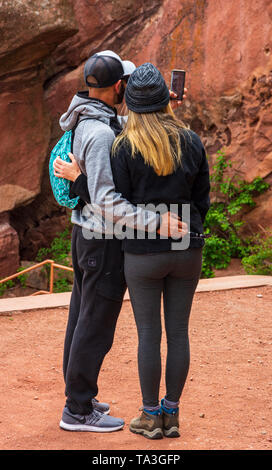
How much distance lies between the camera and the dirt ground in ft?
10.7

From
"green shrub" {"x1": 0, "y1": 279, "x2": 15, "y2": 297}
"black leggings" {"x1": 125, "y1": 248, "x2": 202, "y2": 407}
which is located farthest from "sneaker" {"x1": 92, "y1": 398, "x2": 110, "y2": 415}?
"green shrub" {"x1": 0, "y1": 279, "x2": 15, "y2": 297}

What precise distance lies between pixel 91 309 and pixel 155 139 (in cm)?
95

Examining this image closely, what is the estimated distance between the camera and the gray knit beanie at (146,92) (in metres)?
2.89

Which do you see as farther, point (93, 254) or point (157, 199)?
point (93, 254)

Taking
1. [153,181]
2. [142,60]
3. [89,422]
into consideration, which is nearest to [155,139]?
[153,181]

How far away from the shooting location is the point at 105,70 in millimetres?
3057

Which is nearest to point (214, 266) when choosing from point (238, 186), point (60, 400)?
point (238, 186)

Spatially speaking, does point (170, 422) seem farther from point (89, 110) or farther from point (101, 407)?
point (89, 110)

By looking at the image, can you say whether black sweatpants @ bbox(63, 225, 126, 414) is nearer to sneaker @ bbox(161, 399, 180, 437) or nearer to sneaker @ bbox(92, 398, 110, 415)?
sneaker @ bbox(92, 398, 110, 415)

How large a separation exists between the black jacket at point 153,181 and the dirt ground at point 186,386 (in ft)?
3.38

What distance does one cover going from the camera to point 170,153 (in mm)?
2885

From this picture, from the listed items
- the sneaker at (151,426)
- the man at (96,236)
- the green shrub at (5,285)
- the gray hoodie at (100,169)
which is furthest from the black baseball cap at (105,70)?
the green shrub at (5,285)

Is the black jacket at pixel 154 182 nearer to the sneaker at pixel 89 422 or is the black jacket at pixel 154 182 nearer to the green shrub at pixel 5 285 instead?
the sneaker at pixel 89 422

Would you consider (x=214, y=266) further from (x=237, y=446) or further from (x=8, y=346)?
(x=237, y=446)
